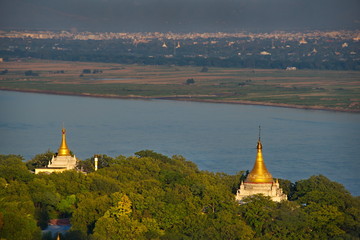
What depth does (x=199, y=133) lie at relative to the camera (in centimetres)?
3791

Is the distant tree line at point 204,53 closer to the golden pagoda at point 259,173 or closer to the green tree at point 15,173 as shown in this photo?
the green tree at point 15,173

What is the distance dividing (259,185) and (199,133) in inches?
707

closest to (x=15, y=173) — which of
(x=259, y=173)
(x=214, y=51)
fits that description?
(x=259, y=173)

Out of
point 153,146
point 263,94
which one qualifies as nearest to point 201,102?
point 263,94

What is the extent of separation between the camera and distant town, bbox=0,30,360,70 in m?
86.2

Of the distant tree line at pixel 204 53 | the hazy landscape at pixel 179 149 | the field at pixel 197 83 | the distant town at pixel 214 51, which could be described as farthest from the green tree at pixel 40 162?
the distant town at pixel 214 51

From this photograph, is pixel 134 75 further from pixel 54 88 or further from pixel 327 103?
pixel 327 103

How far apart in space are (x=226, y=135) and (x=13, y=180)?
53.1ft

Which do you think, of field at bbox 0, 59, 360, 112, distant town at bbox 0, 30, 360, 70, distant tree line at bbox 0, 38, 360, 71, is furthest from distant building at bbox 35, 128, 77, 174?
distant town at bbox 0, 30, 360, 70

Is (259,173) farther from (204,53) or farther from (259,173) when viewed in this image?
(204,53)

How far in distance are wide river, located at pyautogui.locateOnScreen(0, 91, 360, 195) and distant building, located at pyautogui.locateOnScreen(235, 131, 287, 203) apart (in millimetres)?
5848

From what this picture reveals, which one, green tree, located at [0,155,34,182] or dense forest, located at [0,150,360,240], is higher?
dense forest, located at [0,150,360,240]

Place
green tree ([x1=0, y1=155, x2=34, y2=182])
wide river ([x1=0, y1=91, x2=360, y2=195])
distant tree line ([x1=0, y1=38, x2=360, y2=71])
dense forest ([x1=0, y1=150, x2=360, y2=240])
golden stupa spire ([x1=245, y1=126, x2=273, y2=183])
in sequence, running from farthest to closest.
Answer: distant tree line ([x1=0, y1=38, x2=360, y2=71]) → wide river ([x1=0, y1=91, x2=360, y2=195]) → green tree ([x1=0, y1=155, x2=34, y2=182]) → golden stupa spire ([x1=245, y1=126, x2=273, y2=183]) → dense forest ([x1=0, y1=150, x2=360, y2=240])

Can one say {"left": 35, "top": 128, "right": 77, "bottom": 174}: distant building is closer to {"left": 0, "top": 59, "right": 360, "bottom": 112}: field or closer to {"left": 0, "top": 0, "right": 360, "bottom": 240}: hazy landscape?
{"left": 0, "top": 0, "right": 360, "bottom": 240}: hazy landscape
